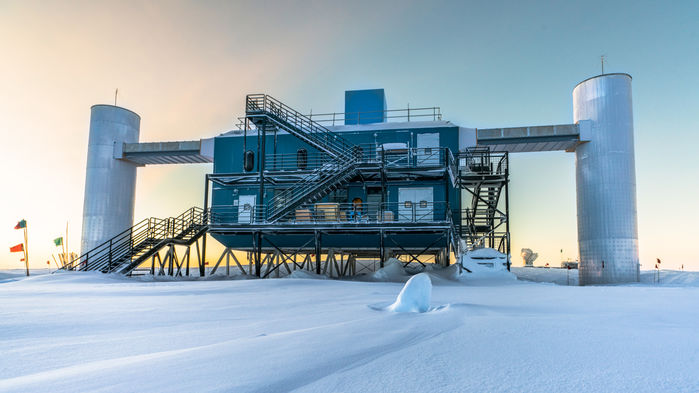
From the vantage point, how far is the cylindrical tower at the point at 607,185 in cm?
2386

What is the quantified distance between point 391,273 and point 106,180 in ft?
67.5

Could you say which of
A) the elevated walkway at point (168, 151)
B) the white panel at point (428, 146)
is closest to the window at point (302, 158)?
the elevated walkway at point (168, 151)

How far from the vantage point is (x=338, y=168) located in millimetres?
22734

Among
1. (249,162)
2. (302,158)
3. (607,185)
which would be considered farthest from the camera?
(249,162)

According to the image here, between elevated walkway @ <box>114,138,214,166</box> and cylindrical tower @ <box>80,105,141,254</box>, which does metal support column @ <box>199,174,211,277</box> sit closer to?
elevated walkway @ <box>114,138,214,166</box>

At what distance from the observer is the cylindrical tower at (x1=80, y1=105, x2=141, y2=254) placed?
2912 centimetres

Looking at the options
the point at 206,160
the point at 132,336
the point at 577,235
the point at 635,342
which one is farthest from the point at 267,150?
the point at 635,342

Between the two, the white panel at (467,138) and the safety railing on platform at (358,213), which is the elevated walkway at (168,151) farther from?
the white panel at (467,138)

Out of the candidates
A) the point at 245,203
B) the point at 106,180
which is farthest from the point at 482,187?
the point at 106,180

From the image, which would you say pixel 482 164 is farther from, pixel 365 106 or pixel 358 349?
pixel 358 349

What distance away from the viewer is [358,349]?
11.3 feet

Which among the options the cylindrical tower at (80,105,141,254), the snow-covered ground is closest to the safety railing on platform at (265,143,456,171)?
the cylindrical tower at (80,105,141,254)

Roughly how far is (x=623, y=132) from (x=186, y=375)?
27187mm

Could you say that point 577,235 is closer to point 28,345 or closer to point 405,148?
point 405,148
